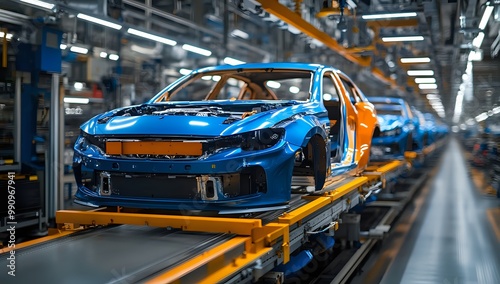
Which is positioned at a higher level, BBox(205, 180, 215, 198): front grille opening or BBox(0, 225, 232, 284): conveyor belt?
BBox(205, 180, 215, 198): front grille opening

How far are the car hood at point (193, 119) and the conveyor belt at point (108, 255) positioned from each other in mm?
630

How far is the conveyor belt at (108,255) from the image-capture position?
241 cm

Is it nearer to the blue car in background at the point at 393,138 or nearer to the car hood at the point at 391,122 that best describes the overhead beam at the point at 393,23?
the blue car in background at the point at 393,138

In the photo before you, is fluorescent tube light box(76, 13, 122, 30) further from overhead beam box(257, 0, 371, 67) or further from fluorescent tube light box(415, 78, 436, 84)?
fluorescent tube light box(415, 78, 436, 84)

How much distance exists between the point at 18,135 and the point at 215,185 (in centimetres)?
491

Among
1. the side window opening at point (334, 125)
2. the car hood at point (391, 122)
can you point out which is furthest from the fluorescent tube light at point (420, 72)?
the side window opening at point (334, 125)

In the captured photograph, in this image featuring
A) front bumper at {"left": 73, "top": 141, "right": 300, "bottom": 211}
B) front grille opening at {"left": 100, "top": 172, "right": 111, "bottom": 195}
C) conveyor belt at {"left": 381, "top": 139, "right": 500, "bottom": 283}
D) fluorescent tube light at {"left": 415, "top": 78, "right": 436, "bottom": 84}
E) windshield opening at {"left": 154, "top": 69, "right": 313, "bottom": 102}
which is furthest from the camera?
fluorescent tube light at {"left": 415, "top": 78, "right": 436, "bottom": 84}

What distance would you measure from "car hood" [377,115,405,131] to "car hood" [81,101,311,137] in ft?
16.5

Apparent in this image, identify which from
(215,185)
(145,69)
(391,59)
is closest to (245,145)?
(215,185)

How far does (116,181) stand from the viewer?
3389mm

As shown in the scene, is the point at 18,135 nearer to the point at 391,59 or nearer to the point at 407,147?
the point at 407,147

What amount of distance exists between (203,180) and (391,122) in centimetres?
642

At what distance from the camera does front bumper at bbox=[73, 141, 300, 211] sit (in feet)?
10.4

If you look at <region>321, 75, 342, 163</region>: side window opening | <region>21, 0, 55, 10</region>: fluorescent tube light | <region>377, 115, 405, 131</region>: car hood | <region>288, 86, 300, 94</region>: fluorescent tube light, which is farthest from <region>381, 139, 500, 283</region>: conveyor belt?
<region>288, 86, 300, 94</region>: fluorescent tube light
